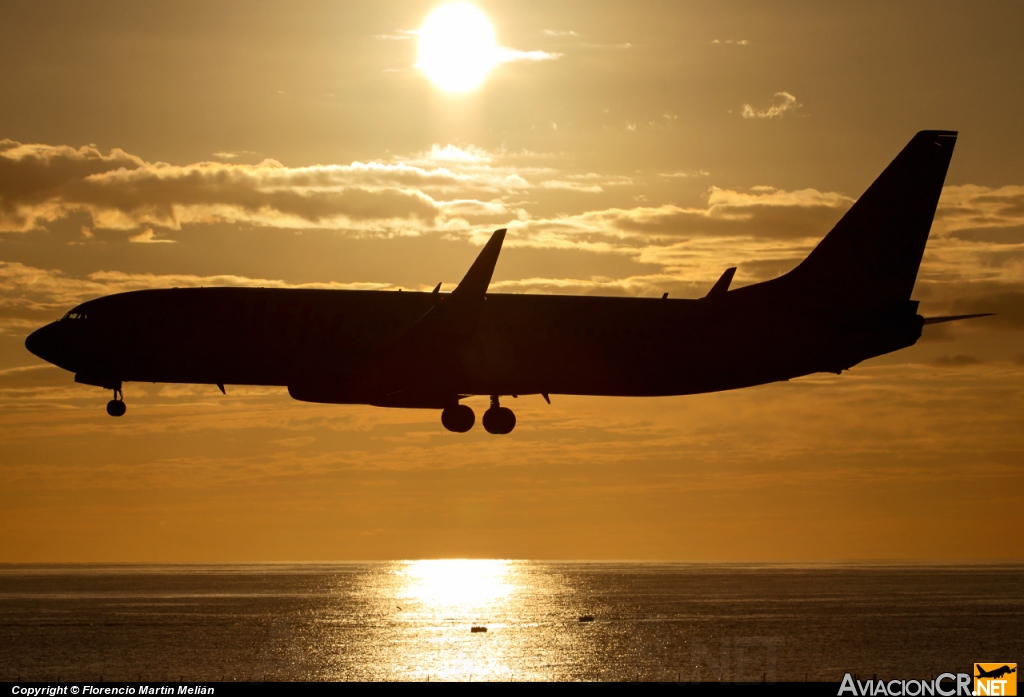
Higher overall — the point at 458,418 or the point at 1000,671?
the point at 458,418

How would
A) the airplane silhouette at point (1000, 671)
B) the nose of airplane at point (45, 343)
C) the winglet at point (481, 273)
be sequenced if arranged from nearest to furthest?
1. the winglet at point (481, 273)
2. the nose of airplane at point (45, 343)
3. the airplane silhouette at point (1000, 671)

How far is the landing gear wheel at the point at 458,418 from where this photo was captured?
52.8 m

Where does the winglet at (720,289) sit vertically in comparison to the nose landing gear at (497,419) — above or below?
above

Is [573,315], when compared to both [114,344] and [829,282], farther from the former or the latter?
[114,344]

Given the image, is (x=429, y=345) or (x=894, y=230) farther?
(x=894, y=230)

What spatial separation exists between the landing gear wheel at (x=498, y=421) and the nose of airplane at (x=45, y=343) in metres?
21.0

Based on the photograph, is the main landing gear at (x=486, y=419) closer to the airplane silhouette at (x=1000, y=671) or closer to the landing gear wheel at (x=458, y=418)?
the landing gear wheel at (x=458, y=418)

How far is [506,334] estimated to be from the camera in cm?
5159

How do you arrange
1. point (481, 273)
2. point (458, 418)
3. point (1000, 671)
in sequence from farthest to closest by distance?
point (1000, 671)
point (458, 418)
point (481, 273)

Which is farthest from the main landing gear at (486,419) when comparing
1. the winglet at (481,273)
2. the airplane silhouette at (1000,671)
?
the airplane silhouette at (1000,671)

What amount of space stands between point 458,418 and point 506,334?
15.5 ft

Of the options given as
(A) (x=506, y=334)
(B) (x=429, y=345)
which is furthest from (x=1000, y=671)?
(B) (x=429, y=345)

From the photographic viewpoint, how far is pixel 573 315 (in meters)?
52.3

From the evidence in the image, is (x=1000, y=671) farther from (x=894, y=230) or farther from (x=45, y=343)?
(x=45, y=343)
